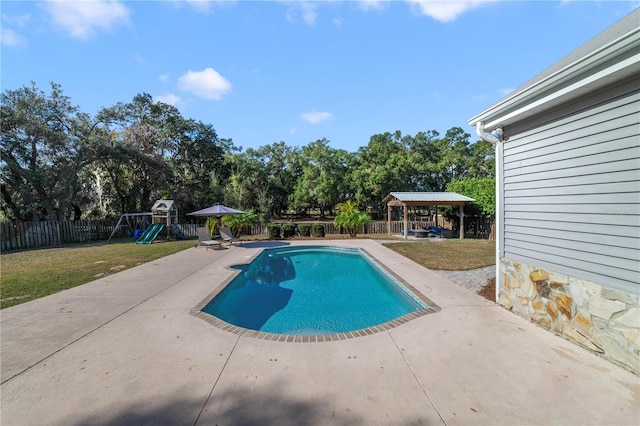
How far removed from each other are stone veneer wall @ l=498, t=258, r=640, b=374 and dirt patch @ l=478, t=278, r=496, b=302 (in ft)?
2.20

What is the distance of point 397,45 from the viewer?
9680mm

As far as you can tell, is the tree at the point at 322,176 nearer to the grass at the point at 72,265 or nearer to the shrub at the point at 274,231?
the shrub at the point at 274,231

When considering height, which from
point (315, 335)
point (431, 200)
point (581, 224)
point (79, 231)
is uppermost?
point (431, 200)

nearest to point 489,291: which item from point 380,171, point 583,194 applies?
point 583,194

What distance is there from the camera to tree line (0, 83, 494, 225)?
14.1 meters

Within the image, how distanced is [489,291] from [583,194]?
2.90 metres

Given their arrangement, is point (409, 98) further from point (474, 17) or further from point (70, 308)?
point (70, 308)

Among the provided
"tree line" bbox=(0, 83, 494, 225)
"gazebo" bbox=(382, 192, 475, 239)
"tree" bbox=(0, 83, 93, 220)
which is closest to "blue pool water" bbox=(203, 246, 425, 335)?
"gazebo" bbox=(382, 192, 475, 239)

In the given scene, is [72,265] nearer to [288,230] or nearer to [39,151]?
[288,230]

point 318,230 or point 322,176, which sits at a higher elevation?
point 322,176

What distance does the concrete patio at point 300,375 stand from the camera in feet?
6.89

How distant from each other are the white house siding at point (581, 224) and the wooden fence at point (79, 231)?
12.9m

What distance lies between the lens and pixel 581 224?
3129 millimetres

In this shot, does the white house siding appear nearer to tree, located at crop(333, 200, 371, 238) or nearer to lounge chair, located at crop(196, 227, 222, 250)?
lounge chair, located at crop(196, 227, 222, 250)
